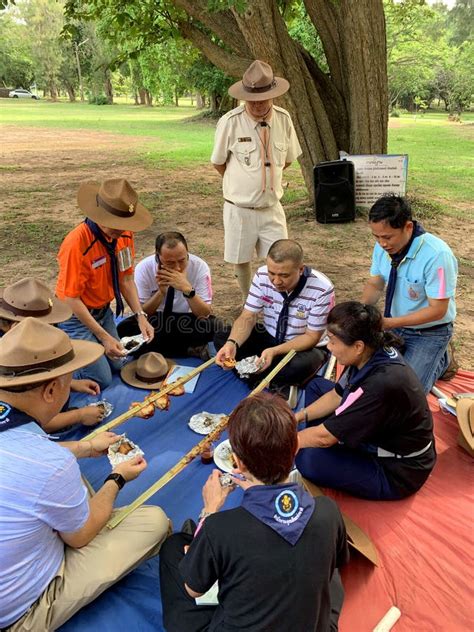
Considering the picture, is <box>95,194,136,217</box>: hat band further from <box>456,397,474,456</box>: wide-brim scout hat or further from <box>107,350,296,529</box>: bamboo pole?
<box>456,397,474,456</box>: wide-brim scout hat

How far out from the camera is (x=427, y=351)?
152 inches

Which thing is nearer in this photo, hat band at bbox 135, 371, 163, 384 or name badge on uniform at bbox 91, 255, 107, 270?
name badge on uniform at bbox 91, 255, 107, 270

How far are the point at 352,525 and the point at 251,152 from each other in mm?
3940

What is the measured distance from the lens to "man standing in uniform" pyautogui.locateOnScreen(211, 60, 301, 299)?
521 cm

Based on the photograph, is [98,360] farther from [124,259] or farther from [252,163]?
[252,163]

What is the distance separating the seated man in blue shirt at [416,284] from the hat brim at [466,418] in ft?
1.50

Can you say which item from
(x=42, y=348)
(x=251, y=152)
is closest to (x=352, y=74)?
(x=251, y=152)

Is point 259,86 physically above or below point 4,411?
above

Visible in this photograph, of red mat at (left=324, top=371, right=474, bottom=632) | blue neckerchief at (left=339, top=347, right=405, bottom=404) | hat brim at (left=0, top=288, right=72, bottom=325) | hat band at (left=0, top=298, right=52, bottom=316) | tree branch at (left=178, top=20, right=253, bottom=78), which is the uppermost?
tree branch at (left=178, top=20, right=253, bottom=78)

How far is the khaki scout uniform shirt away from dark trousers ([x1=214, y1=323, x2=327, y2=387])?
5.34 ft

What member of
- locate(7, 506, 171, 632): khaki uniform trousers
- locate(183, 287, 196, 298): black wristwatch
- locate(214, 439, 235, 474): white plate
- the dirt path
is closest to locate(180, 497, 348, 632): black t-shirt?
locate(7, 506, 171, 632): khaki uniform trousers

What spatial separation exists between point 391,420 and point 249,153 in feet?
11.8

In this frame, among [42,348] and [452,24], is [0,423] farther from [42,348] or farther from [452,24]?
[452,24]

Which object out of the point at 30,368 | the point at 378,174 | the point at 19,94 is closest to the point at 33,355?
the point at 30,368
